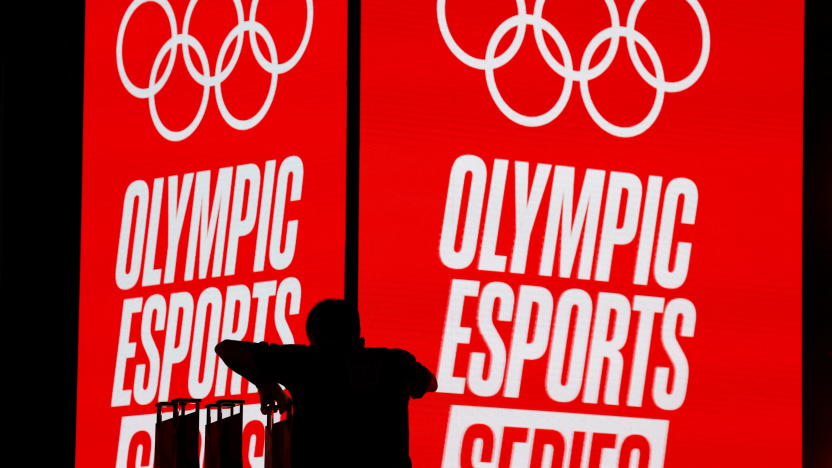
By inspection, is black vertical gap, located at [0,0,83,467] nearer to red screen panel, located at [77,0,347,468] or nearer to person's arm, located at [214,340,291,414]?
red screen panel, located at [77,0,347,468]

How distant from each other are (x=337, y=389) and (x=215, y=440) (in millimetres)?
1032

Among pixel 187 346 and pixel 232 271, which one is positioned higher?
pixel 232 271

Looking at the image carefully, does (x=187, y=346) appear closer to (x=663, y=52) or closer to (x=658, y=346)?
(x=658, y=346)

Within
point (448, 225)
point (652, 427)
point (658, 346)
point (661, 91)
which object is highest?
point (661, 91)

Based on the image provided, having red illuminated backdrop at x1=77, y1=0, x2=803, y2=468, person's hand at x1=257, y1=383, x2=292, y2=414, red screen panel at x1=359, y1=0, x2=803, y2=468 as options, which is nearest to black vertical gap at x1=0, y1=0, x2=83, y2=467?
red illuminated backdrop at x1=77, y1=0, x2=803, y2=468

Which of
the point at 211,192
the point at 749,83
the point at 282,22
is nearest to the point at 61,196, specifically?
the point at 211,192

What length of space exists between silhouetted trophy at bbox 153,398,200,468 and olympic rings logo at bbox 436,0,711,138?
1.88 m

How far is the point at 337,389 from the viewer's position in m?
3.08

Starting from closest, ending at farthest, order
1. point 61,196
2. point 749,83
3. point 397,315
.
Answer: point 397,315, point 749,83, point 61,196

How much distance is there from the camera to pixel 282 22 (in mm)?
4887

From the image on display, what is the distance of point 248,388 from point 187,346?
0.40 meters

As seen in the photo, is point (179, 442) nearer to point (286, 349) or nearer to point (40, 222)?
point (286, 349)
